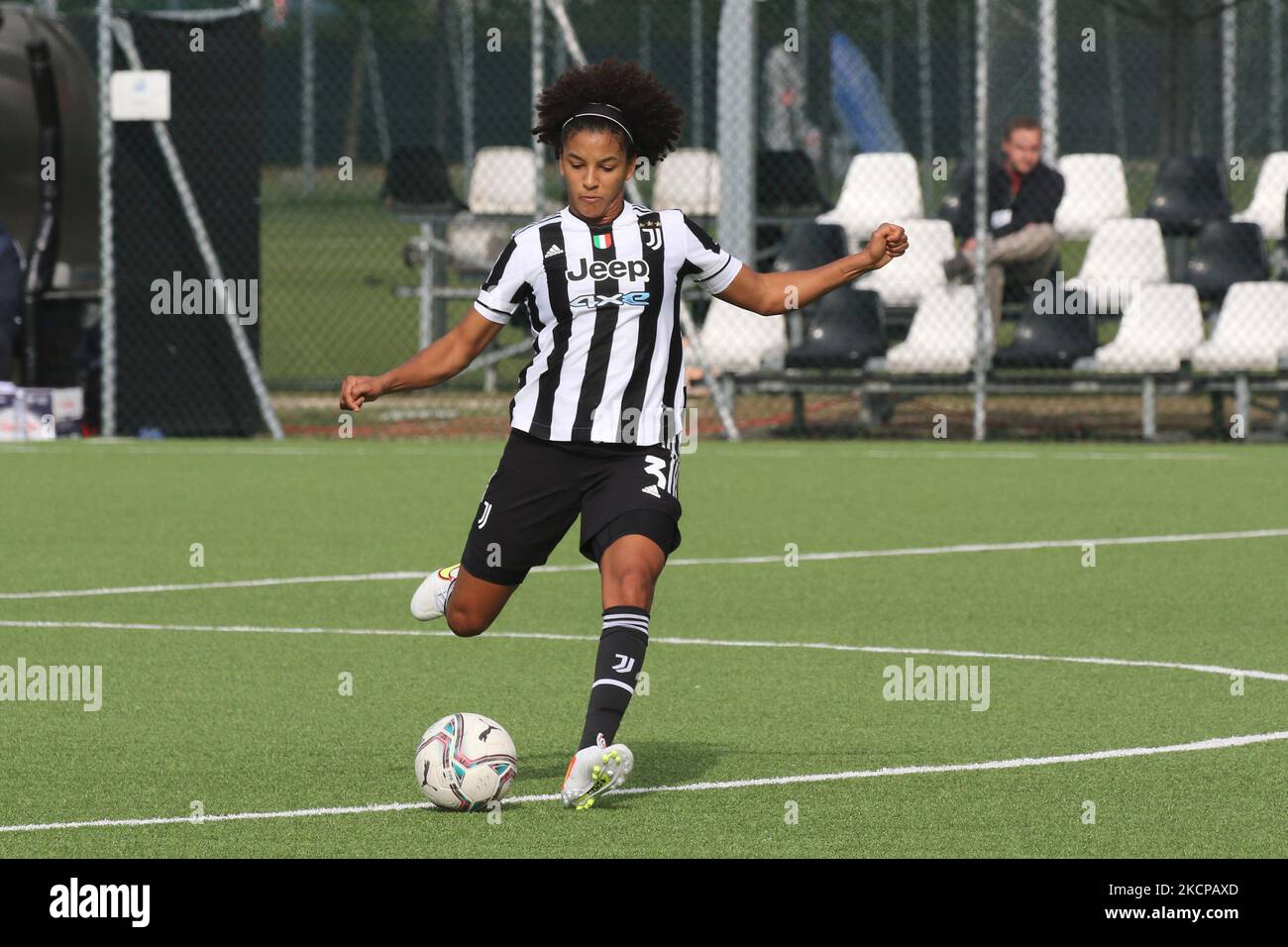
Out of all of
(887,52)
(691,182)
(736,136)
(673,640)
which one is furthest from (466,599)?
(887,52)

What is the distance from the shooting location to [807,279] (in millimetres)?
7402

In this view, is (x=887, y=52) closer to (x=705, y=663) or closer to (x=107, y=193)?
(x=107, y=193)

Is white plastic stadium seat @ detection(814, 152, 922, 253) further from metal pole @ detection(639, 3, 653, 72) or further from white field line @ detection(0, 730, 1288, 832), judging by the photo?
white field line @ detection(0, 730, 1288, 832)

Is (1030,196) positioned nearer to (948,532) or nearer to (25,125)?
(948,532)

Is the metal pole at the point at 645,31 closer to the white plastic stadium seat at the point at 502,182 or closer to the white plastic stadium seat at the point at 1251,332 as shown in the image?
the white plastic stadium seat at the point at 502,182

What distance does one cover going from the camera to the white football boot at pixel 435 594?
7.95 metres

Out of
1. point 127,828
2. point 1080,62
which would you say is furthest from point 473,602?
point 1080,62

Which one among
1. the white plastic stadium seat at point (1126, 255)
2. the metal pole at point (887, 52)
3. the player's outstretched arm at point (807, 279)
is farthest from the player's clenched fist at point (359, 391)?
the metal pole at point (887, 52)

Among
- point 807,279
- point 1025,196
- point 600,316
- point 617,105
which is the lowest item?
point 600,316

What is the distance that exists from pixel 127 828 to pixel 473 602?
1452 millimetres

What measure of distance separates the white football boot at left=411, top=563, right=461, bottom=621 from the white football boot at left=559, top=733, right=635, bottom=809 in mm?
1239

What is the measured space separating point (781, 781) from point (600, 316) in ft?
4.72

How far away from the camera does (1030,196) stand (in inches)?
749
